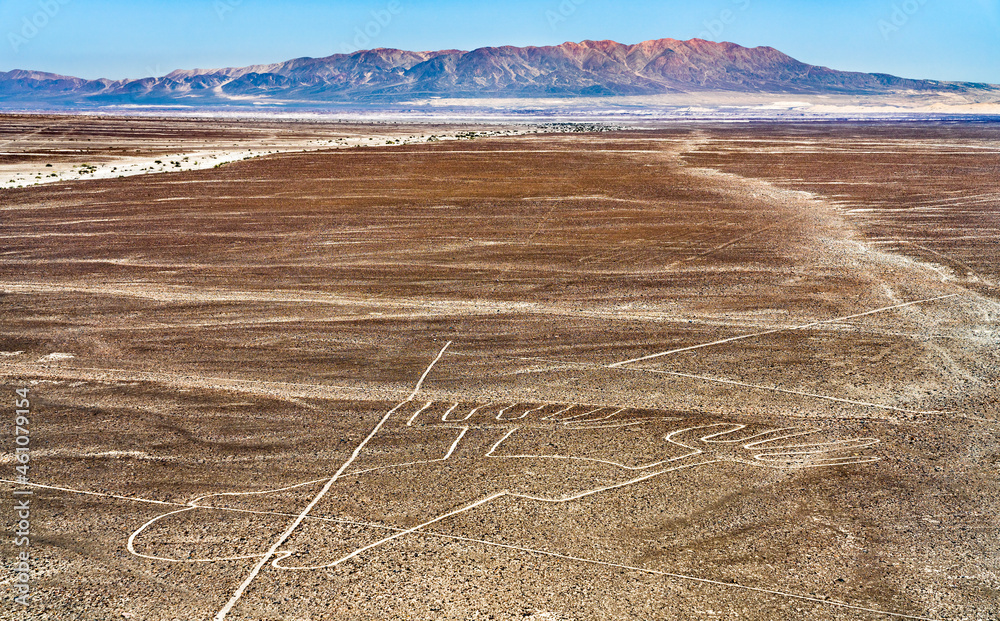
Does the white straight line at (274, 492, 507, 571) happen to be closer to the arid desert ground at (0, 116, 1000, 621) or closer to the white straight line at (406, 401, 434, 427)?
the arid desert ground at (0, 116, 1000, 621)

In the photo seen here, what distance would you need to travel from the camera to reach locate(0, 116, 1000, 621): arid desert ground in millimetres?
5492

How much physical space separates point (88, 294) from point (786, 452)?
12.0 meters

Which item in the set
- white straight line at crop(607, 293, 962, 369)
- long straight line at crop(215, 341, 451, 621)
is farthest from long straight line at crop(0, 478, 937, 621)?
white straight line at crop(607, 293, 962, 369)

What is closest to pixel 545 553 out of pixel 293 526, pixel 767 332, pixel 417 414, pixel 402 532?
pixel 402 532

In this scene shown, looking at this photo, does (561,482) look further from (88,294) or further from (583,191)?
(583,191)

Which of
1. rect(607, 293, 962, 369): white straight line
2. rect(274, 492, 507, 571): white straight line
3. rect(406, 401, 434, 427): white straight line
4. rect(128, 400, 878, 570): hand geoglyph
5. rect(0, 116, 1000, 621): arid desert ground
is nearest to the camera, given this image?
rect(0, 116, 1000, 621): arid desert ground

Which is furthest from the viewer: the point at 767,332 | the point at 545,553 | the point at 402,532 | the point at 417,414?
the point at 767,332

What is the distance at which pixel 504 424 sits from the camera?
7.99 m

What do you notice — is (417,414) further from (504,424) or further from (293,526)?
(293,526)

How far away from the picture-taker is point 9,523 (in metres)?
6.12

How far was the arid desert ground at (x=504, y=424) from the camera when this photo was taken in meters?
5.49

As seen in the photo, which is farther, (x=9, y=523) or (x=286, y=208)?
(x=286, y=208)

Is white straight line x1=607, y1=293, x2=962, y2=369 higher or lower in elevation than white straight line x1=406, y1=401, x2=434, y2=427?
higher

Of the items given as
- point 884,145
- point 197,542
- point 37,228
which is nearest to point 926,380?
point 197,542
